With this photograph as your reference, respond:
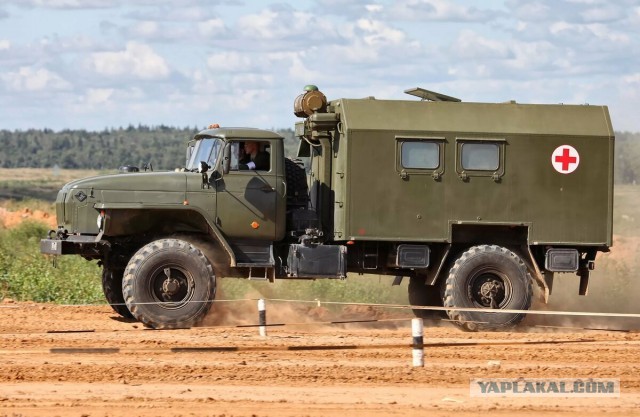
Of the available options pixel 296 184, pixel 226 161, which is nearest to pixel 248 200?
pixel 226 161

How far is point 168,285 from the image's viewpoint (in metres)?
17.6

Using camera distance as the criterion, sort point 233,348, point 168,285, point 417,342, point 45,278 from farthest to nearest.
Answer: point 45,278
point 168,285
point 233,348
point 417,342

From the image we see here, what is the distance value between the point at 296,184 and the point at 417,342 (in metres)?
5.30

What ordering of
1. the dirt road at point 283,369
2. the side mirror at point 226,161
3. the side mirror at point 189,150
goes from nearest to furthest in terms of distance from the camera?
1. the dirt road at point 283,369
2. the side mirror at point 226,161
3. the side mirror at point 189,150

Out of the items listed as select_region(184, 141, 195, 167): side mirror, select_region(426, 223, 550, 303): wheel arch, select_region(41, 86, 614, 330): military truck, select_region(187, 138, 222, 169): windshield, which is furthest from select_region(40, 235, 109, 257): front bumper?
select_region(426, 223, 550, 303): wheel arch

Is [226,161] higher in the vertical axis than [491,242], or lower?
higher

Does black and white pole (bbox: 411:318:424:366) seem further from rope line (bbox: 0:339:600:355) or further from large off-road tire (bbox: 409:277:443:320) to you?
large off-road tire (bbox: 409:277:443:320)

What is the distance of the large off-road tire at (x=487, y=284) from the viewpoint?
18297 mm

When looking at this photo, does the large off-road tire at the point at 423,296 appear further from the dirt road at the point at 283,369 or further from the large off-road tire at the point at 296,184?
the large off-road tire at the point at 296,184

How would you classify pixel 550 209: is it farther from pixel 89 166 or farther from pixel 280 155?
pixel 89 166

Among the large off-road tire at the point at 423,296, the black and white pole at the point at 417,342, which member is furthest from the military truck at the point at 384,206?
the black and white pole at the point at 417,342

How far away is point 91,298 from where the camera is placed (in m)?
22.5

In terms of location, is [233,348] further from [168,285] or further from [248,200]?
[248,200]

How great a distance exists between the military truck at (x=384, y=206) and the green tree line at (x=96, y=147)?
90252 millimetres
